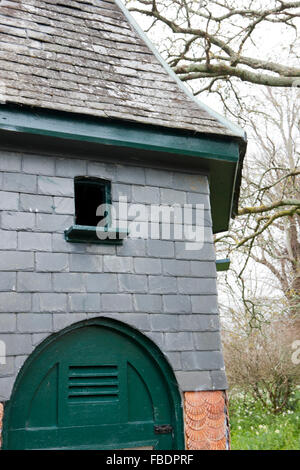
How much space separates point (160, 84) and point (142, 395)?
138 inches

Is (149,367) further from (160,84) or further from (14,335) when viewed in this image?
(160,84)

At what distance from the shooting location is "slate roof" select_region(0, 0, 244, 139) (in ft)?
17.6

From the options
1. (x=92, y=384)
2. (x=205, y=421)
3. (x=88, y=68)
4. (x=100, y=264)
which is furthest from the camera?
(x=88, y=68)

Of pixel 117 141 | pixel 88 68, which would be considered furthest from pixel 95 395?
pixel 88 68

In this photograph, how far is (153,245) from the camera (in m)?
5.44

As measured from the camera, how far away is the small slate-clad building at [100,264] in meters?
4.72

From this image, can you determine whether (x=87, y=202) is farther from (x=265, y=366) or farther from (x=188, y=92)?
(x=265, y=366)

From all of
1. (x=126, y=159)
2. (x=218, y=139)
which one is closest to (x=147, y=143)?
(x=126, y=159)

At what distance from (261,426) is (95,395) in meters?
7.49

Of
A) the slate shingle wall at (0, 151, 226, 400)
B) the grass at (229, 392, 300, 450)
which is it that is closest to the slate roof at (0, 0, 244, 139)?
the slate shingle wall at (0, 151, 226, 400)

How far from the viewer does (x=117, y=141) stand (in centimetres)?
535

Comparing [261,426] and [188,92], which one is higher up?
[188,92]

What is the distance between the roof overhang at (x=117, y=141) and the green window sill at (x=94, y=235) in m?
0.89

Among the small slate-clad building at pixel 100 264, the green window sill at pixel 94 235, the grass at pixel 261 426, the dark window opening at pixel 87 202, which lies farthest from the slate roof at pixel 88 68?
the grass at pixel 261 426
